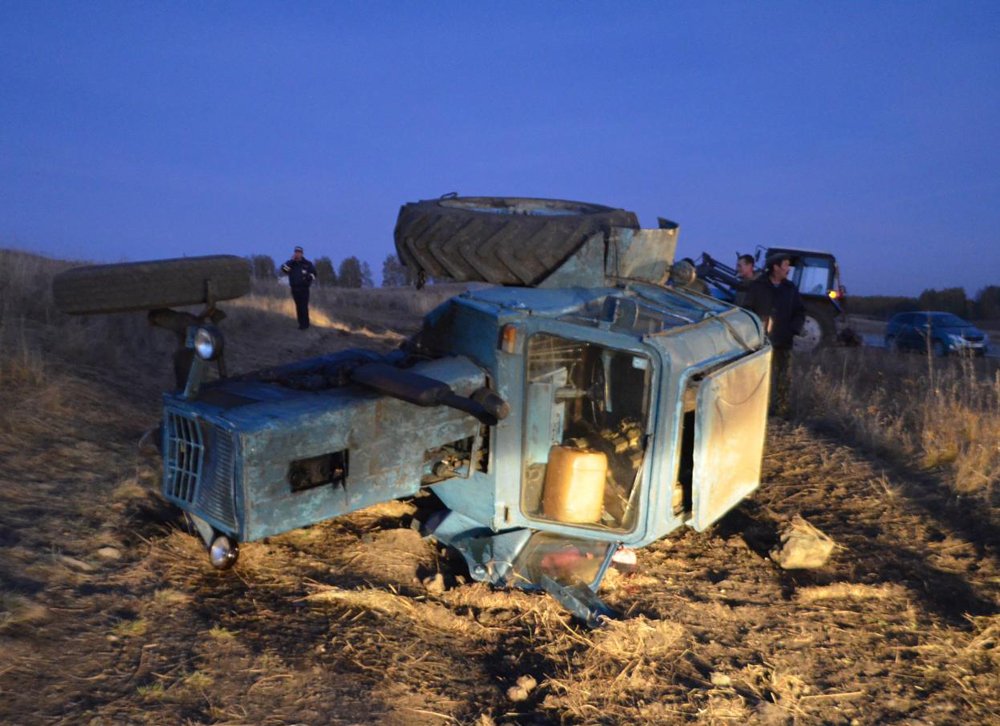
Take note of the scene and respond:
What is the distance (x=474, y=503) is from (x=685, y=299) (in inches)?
79.4

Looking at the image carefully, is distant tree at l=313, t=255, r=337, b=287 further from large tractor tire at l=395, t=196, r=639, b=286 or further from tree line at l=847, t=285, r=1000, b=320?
large tractor tire at l=395, t=196, r=639, b=286

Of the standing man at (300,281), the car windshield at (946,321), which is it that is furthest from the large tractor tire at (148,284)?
the car windshield at (946,321)

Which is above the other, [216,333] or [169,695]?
[216,333]

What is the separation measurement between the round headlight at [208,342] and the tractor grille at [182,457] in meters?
0.35

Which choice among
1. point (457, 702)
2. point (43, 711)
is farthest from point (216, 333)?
point (457, 702)

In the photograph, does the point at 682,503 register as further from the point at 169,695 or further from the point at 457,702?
the point at 169,695

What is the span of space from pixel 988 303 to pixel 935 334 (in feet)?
42.9

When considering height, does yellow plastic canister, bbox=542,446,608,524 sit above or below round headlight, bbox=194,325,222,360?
below

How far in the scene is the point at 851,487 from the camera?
6.83m

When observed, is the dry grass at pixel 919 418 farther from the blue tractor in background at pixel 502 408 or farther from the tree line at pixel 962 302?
the tree line at pixel 962 302

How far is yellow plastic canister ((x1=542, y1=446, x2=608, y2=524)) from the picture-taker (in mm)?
4727

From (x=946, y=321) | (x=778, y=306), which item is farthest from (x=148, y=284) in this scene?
(x=946, y=321)

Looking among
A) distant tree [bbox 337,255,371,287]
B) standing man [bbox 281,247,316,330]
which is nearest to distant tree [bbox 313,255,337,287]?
distant tree [bbox 337,255,371,287]

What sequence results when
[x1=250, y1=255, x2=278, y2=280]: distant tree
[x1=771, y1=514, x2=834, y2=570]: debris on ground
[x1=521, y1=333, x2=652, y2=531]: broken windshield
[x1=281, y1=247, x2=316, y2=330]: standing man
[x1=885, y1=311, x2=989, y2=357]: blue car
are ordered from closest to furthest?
1. [x1=521, y1=333, x2=652, y2=531]: broken windshield
2. [x1=771, y1=514, x2=834, y2=570]: debris on ground
3. [x1=281, y1=247, x2=316, y2=330]: standing man
4. [x1=885, y1=311, x2=989, y2=357]: blue car
5. [x1=250, y1=255, x2=278, y2=280]: distant tree
